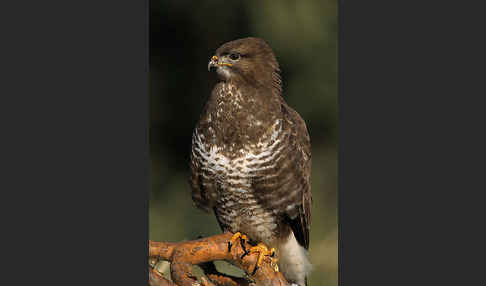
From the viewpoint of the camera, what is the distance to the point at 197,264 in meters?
2.53

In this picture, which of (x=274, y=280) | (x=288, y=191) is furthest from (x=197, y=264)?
(x=288, y=191)

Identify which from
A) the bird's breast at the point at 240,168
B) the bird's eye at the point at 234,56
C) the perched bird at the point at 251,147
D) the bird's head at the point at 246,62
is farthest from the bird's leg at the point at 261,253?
the bird's eye at the point at 234,56

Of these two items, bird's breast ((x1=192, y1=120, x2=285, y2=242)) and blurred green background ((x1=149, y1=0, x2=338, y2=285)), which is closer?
bird's breast ((x1=192, y1=120, x2=285, y2=242))

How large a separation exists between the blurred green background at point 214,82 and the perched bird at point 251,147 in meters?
0.17

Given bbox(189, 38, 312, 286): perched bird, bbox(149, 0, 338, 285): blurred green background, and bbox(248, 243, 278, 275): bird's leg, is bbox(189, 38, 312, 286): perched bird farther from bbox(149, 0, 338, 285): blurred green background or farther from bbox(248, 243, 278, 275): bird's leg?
bbox(149, 0, 338, 285): blurred green background

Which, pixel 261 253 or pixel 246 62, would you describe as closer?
pixel 246 62

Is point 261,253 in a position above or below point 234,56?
below

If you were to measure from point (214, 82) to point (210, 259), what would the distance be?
88 centimetres

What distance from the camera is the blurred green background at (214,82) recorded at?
266 cm

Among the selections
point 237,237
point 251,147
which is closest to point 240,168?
point 251,147

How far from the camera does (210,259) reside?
8.37ft

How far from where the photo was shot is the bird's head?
8.13 feet

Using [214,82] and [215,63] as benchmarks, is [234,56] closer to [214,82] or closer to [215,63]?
[215,63]

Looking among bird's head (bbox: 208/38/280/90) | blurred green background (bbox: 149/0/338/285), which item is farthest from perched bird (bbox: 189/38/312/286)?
blurred green background (bbox: 149/0/338/285)
